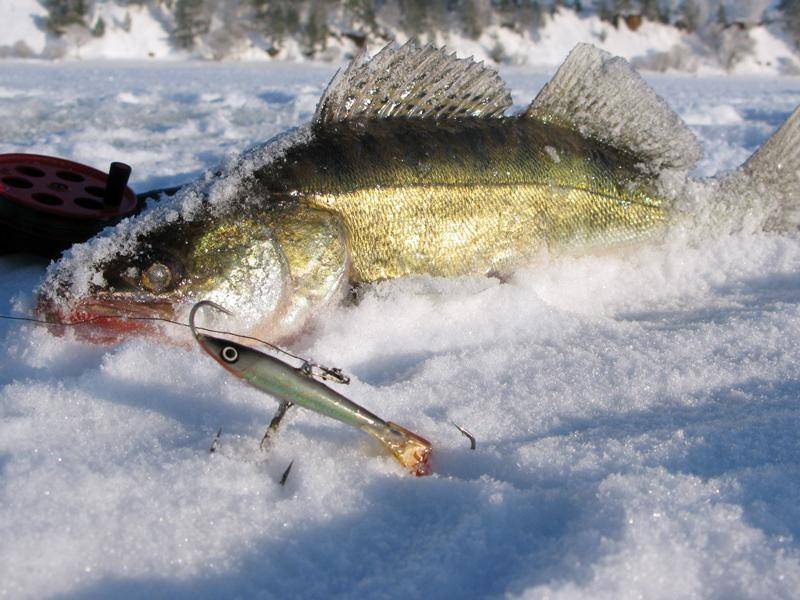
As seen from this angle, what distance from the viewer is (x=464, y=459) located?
4.98 ft

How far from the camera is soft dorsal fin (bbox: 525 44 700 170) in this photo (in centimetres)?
288

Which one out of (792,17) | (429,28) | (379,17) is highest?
(792,17)

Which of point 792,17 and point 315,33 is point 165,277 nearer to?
point 315,33

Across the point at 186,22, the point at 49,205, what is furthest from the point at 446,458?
the point at 186,22

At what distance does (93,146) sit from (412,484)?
439 centimetres

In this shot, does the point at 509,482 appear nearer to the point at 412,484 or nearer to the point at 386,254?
the point at 412,484

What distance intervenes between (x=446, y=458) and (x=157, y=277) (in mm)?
1038

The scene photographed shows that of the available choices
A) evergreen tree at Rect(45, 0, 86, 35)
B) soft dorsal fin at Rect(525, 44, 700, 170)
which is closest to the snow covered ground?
soft dorsal fin at Rect(525, 44, 700, 170)

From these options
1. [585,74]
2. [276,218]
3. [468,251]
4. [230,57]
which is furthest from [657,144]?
[230,57]

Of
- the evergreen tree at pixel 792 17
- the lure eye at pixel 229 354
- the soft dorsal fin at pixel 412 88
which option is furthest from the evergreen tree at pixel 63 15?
the evergreen tree at pixel 792 17

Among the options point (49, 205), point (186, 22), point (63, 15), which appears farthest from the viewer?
point (186, 22)

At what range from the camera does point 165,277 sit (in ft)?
6.40

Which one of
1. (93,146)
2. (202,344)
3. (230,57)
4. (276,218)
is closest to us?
(202,344)

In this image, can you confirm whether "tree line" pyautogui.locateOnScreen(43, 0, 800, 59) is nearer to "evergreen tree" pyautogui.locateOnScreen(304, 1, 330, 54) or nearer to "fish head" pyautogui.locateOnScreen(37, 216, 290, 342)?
"evergreen tree" pyautogui.locateOnScreen(304, 1, 330, 54)
